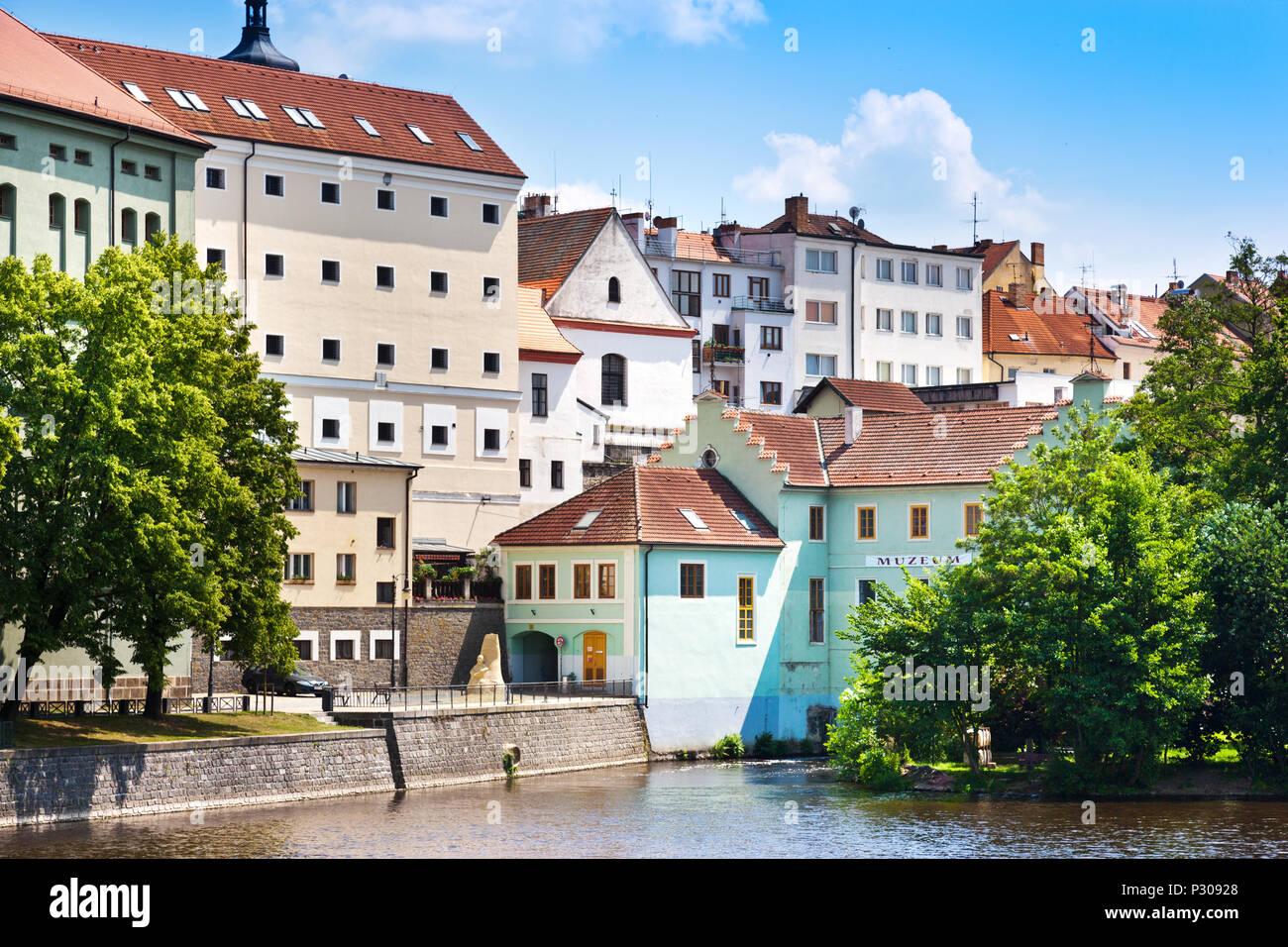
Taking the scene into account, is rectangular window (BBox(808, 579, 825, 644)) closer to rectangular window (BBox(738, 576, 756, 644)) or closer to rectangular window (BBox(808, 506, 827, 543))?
rectangular window (BBox(808, 506, 827, 543))

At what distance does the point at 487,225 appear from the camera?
3314 inches

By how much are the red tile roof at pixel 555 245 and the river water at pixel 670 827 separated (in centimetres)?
3991

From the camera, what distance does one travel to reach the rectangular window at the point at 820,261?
368 ft

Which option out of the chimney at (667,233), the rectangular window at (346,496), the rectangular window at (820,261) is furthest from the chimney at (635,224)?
the rectangular window at (346,496)

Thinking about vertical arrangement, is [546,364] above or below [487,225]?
below

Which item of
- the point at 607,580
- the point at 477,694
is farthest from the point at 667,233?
the point at 477,694

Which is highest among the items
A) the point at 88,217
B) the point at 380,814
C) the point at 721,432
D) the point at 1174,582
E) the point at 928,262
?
the point at 928,262

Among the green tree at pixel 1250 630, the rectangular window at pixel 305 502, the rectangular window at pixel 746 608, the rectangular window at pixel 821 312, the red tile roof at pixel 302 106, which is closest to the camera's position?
the green tree at pixel 1250 630

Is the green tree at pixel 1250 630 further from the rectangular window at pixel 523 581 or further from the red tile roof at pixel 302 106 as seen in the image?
the red tile roof at pixel 302 106

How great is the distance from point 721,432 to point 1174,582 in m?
25.3

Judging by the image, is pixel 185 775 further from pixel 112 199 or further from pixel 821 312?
pixel 821 312
